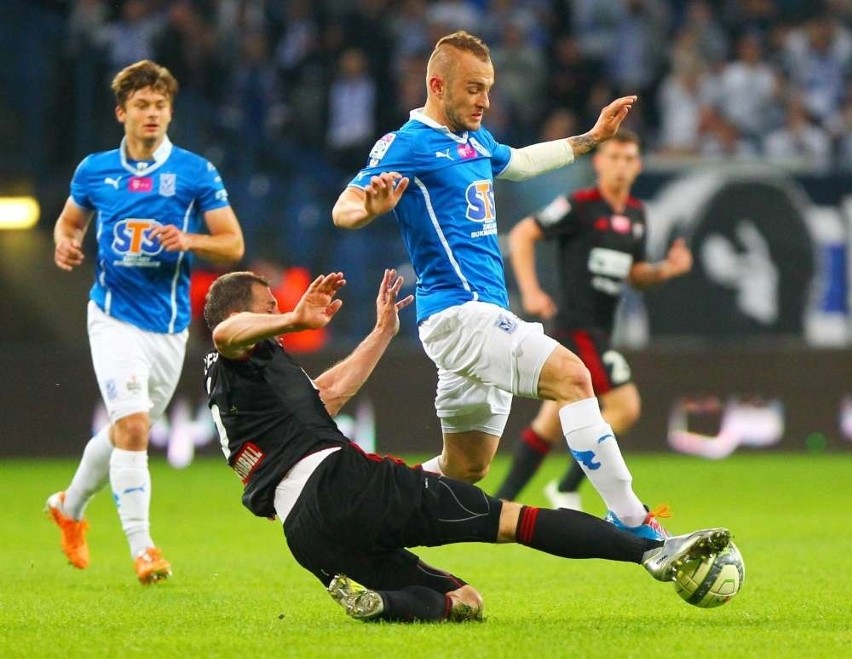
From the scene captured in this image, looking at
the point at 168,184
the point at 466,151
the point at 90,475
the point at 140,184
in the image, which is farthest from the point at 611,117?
the point at 90,475

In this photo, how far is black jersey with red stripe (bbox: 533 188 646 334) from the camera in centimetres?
1047

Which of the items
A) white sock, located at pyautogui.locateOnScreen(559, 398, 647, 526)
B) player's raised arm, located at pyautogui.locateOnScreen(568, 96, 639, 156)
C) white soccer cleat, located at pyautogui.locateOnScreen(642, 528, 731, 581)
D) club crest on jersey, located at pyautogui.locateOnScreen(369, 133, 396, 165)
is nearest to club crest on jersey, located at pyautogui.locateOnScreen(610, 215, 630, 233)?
player's raised arm, located at pyautogui.locateOnScreen(568, 96, 639, 156)

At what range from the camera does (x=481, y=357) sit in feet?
21.3

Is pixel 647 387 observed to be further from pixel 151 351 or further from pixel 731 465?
pixel 151 351

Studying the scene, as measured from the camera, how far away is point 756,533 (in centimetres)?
969

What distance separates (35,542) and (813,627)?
545 cm

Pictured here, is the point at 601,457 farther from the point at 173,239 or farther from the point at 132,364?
the point at 132,364

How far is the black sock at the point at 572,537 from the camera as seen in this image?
19.0 ft

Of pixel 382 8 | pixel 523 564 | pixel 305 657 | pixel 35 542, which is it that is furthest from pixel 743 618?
pixel 382 8

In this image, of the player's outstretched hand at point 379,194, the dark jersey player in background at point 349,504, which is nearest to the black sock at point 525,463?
the dark jersey player in background at point 349,504

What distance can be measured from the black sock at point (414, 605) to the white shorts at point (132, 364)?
2.46 m

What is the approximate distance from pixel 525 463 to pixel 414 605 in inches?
174

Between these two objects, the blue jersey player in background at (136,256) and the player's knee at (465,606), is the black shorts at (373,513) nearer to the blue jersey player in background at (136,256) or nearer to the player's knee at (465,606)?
the player's knee at (465,606)

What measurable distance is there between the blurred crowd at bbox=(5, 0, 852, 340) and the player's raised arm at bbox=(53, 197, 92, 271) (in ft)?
22.5
